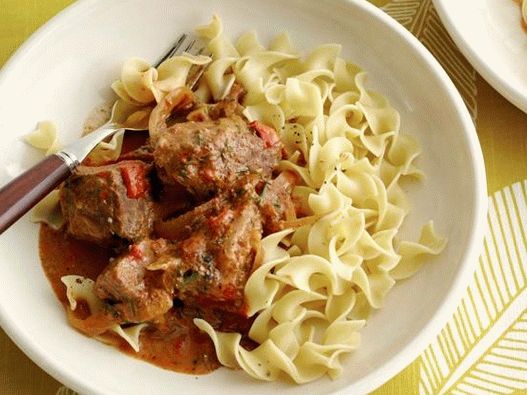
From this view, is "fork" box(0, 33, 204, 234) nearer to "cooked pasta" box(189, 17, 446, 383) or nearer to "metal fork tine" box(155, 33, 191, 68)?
"metal fork tine" box(155, 33, 191, 68)

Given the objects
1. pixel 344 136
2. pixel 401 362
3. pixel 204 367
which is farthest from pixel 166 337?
pixel 344 136

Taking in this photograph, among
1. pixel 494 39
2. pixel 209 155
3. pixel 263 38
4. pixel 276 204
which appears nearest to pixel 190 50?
pixel 263 38

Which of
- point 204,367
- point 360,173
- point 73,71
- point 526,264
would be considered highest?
point 73,71

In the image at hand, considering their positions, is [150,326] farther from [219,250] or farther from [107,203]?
[107,203]

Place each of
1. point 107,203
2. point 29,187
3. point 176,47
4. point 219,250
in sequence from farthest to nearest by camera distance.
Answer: point 176,47
point 107,203
point 219,250
point 29,187

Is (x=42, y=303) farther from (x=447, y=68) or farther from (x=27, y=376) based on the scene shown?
(x=447, y=68)
